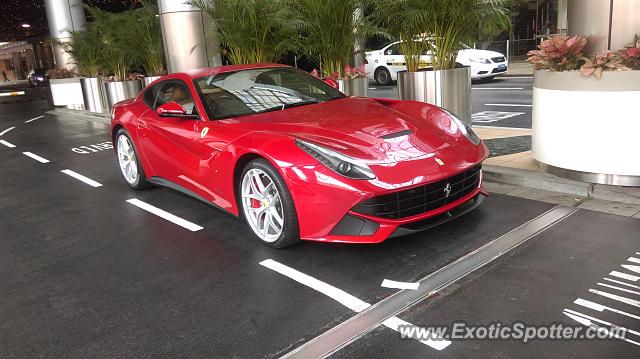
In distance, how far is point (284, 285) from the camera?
3588mm

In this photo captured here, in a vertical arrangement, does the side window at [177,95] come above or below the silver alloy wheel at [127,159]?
above

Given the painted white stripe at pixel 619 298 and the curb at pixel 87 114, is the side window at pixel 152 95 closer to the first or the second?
the painted white stripe at pixel 619 298

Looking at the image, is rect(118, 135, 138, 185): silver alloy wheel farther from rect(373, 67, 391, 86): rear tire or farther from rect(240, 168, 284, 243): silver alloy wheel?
rect(373, 67, 391, 86): rear tire

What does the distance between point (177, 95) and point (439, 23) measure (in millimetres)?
3337

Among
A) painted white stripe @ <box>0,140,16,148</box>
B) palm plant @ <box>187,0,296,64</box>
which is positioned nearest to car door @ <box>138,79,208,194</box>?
palm plant @ <box>187,0,296,64</box>

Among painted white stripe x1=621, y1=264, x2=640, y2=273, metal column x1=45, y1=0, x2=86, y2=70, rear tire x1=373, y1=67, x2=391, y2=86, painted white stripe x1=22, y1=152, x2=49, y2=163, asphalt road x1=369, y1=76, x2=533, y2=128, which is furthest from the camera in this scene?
rear tire x1=373, y1=67, x2=391, y2=86

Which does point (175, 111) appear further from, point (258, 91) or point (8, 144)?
point (8, 144)

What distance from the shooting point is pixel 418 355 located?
266 cm

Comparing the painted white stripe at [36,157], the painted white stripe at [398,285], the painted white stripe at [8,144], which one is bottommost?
the painted white stripe at [398,285]

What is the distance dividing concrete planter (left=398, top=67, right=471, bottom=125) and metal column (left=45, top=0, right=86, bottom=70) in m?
14.7

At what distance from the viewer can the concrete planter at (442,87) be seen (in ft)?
22.2

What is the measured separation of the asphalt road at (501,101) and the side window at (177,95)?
548 centimetres

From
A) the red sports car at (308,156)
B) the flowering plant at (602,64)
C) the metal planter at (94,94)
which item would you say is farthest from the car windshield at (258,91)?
the metal planter at (94,94)

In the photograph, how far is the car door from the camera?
16.0ft
